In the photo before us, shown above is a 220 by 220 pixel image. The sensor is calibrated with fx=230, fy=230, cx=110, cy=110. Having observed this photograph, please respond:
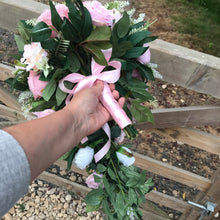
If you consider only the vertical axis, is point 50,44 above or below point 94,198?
above

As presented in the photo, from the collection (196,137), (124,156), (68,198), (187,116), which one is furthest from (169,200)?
(124,156)

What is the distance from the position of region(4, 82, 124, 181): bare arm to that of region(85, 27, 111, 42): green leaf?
0.53 ft

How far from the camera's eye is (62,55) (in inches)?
31.1

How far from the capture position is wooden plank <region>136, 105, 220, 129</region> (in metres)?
1.41

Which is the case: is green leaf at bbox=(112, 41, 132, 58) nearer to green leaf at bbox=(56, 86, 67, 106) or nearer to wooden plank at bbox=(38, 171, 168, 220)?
green leaf at bbox=(56, 86, 67, 106)

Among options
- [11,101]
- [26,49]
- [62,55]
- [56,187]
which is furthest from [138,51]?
[56,187]

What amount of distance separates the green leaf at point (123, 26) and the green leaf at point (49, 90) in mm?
289

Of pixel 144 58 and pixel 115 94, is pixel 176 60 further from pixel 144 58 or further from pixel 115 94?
pixel 115 94

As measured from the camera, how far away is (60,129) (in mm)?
722

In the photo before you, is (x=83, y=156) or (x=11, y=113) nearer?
(x=83, y=156)

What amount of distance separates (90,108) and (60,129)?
17 centimetres

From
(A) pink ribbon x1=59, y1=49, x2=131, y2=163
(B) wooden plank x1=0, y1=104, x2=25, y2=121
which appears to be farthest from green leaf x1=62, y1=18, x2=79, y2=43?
(B) wooden plank x1=0, y1=104, x2=25, y2=121

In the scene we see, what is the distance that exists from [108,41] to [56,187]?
2017 mm

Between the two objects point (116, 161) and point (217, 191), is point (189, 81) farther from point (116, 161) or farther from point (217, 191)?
point (217, 191)
